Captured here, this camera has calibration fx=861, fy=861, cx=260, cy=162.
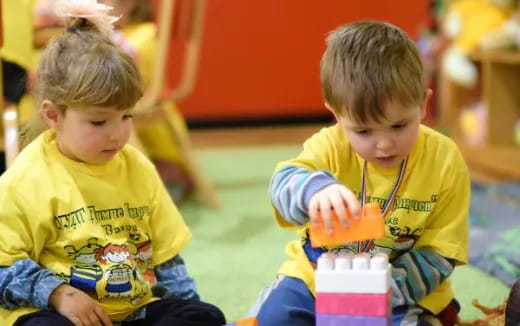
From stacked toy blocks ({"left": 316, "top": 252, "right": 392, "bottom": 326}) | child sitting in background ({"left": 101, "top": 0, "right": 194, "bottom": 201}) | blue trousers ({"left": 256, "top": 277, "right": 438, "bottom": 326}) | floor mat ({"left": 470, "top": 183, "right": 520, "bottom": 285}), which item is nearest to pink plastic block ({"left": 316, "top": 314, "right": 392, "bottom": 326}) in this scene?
stacked toy blocks ({"left": 316, "top": 252, "right": 392, "bottom": 326})

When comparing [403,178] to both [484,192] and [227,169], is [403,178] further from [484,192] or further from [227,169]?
[227,169]

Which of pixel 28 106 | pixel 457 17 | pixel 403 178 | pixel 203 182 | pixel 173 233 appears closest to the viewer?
pixel 403 178

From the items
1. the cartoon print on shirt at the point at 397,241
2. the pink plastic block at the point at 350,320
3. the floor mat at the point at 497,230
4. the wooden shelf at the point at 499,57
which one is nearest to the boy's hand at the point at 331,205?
the pink plastic block at the point at 350,320

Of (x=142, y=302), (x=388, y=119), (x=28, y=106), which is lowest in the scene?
(x=142, y=302)

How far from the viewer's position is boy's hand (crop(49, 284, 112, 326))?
46.4 inches

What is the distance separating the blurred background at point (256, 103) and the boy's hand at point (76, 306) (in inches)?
13.8

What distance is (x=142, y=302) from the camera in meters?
1.28

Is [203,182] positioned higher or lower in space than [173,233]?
lower

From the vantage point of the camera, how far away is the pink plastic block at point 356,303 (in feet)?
3.22

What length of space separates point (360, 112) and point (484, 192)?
1.54 m

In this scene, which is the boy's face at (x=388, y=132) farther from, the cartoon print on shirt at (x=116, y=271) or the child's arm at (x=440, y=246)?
the cartoon print on shirt at (x=116, y=271)

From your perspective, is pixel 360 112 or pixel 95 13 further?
pixel 95 13

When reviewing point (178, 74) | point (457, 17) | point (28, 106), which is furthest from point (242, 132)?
point (28, 106)

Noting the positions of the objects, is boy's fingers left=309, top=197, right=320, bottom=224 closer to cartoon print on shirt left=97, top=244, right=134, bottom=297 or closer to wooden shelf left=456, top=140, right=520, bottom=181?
cartoon print on shirt left=97, top=244, right=134, bottom=297
